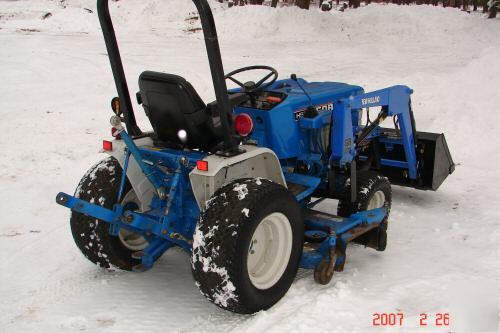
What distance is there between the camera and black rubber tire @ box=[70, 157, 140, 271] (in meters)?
3.62

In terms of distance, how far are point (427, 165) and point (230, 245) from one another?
119 inches

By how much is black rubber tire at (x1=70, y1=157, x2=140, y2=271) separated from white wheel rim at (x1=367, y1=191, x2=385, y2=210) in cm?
206

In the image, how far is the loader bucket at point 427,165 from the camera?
525cm

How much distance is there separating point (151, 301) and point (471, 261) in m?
2.38

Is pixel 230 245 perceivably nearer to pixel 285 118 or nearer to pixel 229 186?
pixel 229 186

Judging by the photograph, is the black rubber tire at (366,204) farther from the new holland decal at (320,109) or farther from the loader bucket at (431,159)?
the loader bucket at (431,159)

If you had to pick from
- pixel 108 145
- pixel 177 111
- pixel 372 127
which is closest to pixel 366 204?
pixel 372 127

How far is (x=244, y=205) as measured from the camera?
3047 millimetres

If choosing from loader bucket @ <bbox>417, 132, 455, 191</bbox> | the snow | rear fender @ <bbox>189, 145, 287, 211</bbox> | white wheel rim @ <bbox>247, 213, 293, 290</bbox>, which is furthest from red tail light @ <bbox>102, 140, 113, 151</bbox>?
loader bucket @ <bbox>417, 132, 455, 191</bbox>

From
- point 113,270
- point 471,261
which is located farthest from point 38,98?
point 471,261

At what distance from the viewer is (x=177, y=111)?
3.36m

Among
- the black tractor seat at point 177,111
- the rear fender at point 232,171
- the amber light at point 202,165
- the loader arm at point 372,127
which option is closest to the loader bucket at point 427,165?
the loader arm at point 372,127

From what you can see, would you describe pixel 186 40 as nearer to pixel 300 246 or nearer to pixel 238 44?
pixel 238 44

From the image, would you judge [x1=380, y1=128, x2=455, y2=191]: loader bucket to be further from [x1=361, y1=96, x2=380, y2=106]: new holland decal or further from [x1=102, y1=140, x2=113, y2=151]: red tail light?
[x1=102, y1=140, x2=113, y2=151]: red tail light
